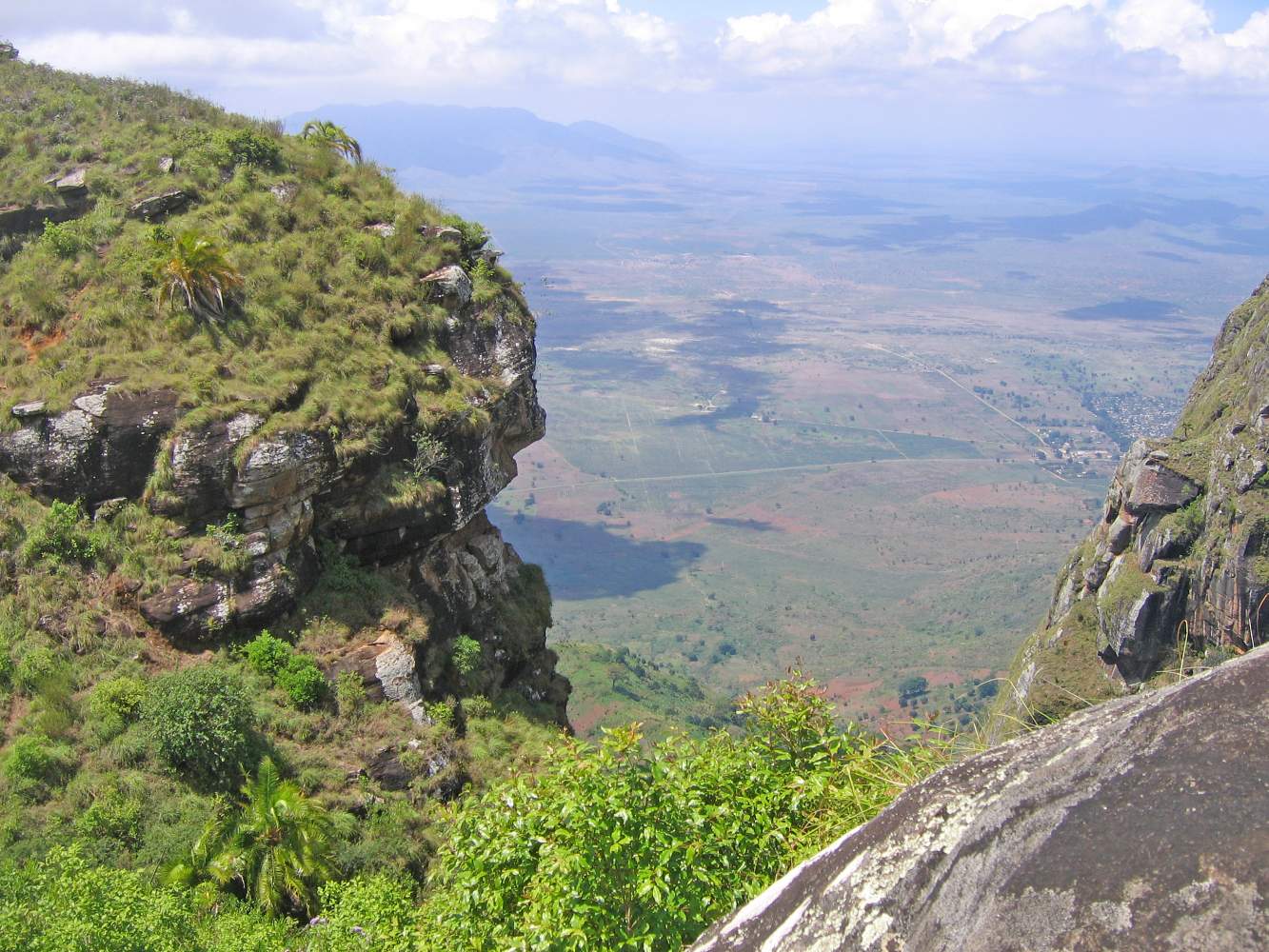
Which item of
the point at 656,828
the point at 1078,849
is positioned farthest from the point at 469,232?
the point at 1078,849

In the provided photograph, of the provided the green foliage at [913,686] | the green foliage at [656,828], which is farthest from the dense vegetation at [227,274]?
the green foliage at [913,686]

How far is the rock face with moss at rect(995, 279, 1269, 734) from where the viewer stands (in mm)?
42406

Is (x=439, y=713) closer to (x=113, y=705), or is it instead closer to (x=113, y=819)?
(x=113, y=705)

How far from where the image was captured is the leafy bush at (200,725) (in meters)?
16.0

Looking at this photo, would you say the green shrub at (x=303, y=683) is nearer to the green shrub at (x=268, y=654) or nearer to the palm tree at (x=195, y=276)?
the green shrub at (x=268, y=654)

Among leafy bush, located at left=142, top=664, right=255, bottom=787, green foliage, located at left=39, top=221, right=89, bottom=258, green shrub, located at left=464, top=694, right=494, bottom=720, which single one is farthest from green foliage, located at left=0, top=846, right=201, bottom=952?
green foliage, located at left=39, top=221, right=89, bottom=258

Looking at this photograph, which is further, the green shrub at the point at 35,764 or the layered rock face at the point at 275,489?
the layered rock face at the point at 275,489

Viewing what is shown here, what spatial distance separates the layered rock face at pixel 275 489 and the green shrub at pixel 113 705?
159 centimetres

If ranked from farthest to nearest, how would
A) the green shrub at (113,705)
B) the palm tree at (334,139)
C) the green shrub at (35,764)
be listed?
the palm tree at (334,139) < the green shrub at (113,705) < the green shrub at (35,764)

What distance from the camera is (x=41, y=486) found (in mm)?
18859

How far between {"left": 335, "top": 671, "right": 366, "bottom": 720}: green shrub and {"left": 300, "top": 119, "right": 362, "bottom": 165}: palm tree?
16756mm

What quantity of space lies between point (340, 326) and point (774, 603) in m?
109

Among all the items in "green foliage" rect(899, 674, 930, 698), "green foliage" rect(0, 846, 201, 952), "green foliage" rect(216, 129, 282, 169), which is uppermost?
"green foliage" rect(216, 129, 282, 169)

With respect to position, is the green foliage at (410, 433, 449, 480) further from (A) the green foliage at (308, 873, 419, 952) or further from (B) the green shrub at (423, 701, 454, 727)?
(A) the green foliage at (308, 873, 419, 952)
